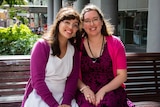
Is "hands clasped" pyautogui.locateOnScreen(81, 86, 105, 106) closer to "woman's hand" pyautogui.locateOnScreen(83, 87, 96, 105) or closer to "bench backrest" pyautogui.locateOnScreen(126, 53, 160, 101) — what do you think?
"woman's hand" pyautogui.locateOnScreen(83, 87, 96, 105)

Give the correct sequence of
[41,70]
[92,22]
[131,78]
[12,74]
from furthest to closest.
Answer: [131,78] → [12,74] → [92,22] → [41,70]

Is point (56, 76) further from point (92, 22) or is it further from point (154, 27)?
point (154, 27)

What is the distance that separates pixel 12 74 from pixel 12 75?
14 millimetres

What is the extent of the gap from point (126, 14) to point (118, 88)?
1752 centimetres

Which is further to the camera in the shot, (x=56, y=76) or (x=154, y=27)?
(x=154, y=27)

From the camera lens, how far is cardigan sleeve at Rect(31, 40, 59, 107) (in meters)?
3.04

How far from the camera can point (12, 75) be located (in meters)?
4.06

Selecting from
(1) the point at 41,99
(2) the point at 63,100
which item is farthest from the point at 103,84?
(1) the point at 41,99

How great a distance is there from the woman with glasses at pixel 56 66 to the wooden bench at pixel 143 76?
4.69ft

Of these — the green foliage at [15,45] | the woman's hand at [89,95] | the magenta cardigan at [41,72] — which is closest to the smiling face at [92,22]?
the magenta cardigan at [41,72]

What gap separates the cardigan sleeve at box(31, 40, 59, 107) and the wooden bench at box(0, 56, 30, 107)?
1.01 m

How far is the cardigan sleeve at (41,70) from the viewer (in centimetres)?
304

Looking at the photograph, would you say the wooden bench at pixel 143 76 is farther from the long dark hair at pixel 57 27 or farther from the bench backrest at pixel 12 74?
the long dark hair at pixel 57 27

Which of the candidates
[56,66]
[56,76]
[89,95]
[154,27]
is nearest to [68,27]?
[56,66]
